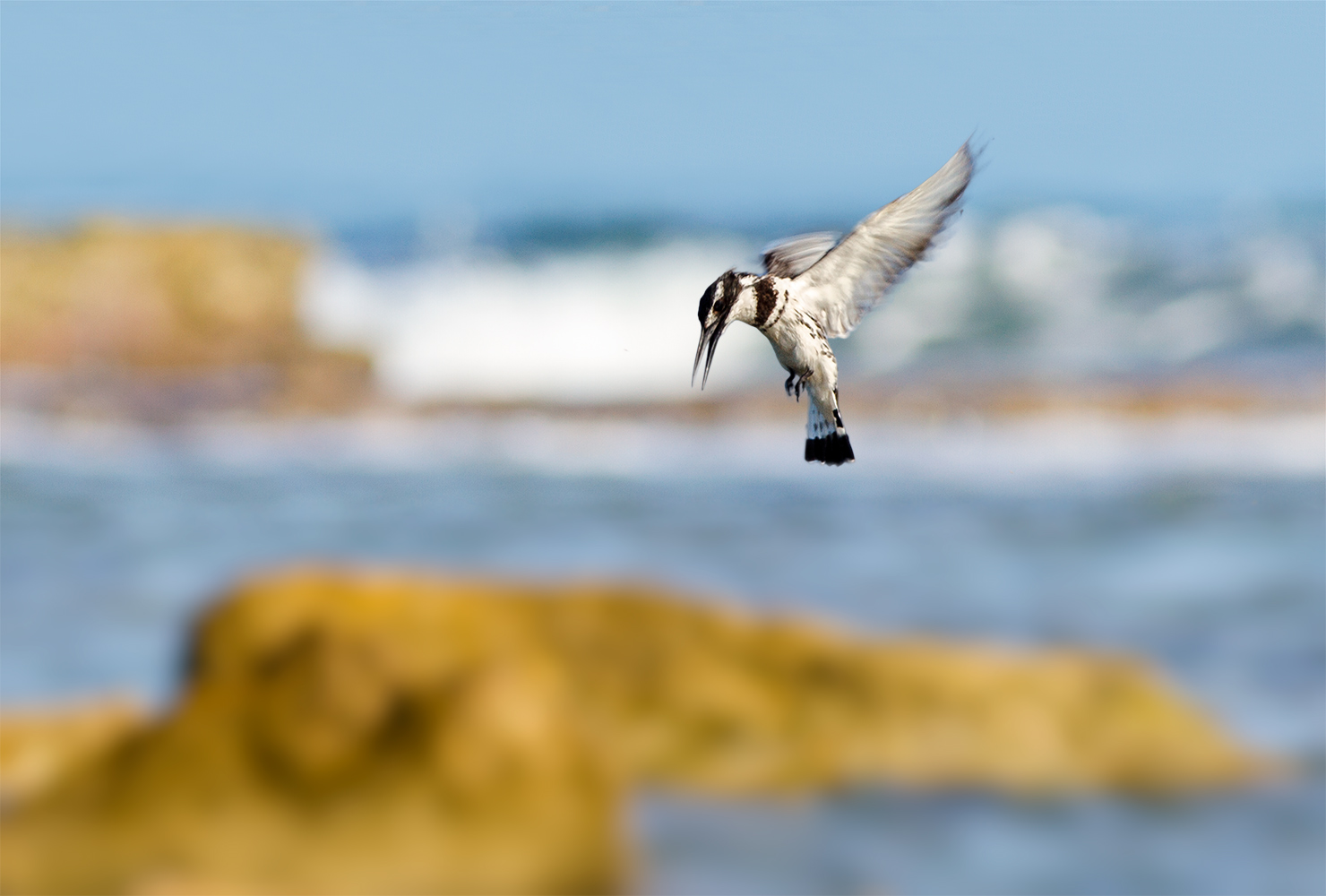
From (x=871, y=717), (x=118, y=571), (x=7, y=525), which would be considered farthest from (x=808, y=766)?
(x=7, y=525)

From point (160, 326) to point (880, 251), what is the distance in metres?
16.1

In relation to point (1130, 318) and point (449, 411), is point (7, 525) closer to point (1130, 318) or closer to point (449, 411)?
point (449, 411)

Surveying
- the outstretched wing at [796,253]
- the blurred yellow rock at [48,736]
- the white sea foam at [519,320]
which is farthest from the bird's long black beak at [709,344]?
the white sea foam at [519,320]

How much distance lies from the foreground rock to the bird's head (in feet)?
6.67

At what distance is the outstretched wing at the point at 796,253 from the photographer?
3.59 feet

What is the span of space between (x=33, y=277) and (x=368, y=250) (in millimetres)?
4251

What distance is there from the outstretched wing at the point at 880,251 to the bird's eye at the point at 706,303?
144mm

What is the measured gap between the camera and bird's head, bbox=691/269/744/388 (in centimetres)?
94

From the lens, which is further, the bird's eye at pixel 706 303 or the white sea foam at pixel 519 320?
the white sea foam at pixel 519 320

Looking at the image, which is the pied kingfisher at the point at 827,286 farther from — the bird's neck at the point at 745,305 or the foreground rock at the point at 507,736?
the foreground rock at the point at 507,736

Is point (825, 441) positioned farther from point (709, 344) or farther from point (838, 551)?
point (838, 551)

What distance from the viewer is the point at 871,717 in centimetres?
391

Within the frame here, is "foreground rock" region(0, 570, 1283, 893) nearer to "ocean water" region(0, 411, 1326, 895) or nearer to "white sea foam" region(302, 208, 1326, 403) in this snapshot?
"ocean water" region(0, 411, 1326, 895)

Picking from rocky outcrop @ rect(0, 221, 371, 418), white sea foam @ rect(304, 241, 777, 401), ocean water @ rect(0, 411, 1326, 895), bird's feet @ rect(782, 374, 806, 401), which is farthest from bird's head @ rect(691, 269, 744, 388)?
rocky outcrop @ rect(0, 221, 371, 418)
